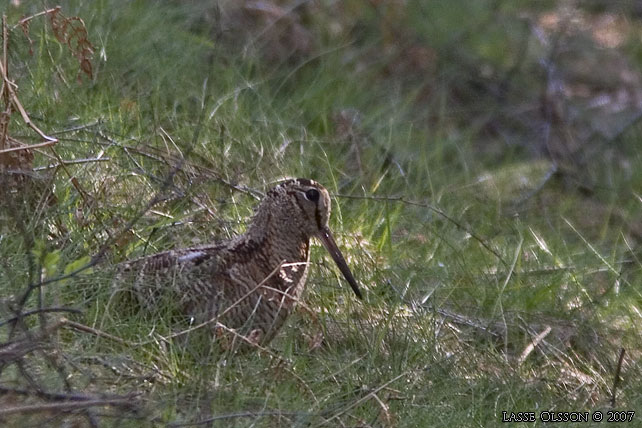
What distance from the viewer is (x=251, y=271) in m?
4.36

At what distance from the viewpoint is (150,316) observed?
4.26 meters

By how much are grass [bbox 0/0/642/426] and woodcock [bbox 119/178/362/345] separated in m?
0.12

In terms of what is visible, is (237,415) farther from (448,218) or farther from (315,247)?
(448,218)

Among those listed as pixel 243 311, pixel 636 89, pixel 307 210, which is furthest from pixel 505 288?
pixel 636 89

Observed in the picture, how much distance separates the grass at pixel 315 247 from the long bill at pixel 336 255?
0.38 feet

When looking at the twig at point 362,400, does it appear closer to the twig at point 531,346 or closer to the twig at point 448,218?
the twig at point 531,346

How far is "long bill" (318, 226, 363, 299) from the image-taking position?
15.4 feet

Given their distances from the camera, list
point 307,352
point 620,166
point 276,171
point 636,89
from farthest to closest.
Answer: point 636,89
point 620,166
point 276,171
point 307,352

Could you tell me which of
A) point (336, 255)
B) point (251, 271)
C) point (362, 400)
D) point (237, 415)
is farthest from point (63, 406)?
point (336, 255)

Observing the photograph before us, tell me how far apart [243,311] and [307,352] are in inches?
13.1

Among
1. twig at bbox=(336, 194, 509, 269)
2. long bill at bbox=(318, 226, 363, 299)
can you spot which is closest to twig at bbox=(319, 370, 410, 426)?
long bill at bbox=(318, 226, 363, 299)

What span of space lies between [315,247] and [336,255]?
45cm

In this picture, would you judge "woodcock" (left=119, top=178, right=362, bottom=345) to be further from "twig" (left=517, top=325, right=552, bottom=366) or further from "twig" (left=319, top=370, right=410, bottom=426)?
"twig" (left=517, top=325, right=552, bottom=366)

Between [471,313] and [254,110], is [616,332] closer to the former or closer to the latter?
[471,313]
